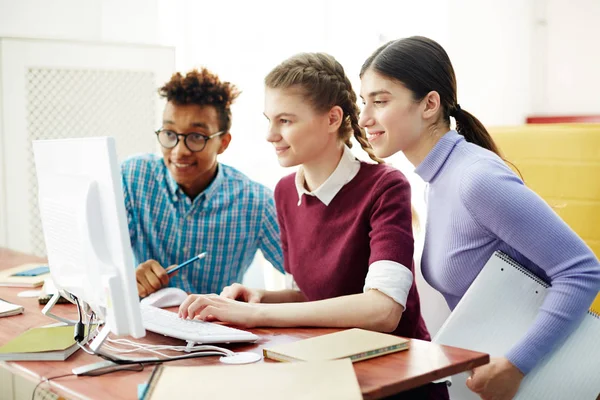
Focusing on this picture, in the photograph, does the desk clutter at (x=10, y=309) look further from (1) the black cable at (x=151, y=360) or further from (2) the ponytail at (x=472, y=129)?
(2) the ponytail at (x=472, y=129)

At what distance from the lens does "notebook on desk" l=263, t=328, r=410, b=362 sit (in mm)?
1108

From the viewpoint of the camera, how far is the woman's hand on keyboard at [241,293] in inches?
63.5

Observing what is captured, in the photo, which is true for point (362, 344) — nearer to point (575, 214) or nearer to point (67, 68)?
point (575, 214)

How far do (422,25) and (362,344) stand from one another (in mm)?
2281

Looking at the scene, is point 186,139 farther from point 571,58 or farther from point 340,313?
point 571,58

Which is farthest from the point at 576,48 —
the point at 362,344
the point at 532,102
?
the point at 362,344

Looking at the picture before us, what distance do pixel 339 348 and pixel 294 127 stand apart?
0.63m

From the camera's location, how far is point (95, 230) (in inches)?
42.6

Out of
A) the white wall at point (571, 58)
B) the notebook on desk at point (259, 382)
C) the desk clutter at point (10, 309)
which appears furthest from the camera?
the white wall at point (571, 58)

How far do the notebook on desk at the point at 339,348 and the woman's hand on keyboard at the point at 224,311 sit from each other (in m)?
0.21

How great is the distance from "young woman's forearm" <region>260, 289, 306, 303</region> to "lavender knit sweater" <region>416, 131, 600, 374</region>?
43 centimetres

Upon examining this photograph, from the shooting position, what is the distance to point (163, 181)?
7.06 ft

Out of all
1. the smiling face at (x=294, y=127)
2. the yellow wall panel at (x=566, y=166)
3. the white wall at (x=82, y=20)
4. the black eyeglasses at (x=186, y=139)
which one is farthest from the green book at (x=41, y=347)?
the white wall at (x=82, y=20)

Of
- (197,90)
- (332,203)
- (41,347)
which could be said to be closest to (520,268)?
(332,203)
